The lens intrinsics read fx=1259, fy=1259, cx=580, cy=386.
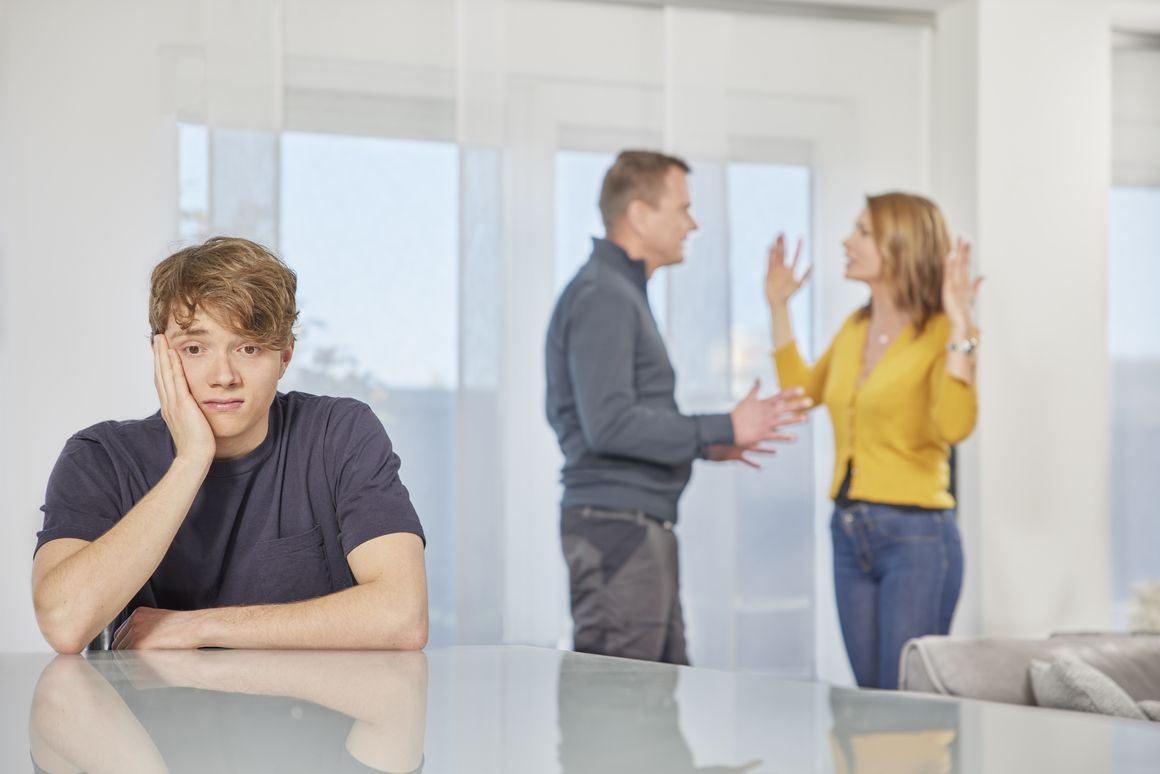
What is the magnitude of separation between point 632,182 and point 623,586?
3.21 ft

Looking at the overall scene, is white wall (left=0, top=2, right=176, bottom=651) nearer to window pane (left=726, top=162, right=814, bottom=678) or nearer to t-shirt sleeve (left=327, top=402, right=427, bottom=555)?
window pane (left=726, top=162, right=814, bottom=678)

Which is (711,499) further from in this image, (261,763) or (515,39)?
(261,763)

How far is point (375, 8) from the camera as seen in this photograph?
12.2ft

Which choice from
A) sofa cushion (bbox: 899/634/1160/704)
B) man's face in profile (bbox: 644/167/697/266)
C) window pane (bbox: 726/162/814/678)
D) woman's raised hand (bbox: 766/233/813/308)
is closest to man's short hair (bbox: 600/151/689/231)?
man's face in profile (bbox: 644/167/697/266)

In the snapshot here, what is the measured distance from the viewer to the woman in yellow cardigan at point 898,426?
9.59 ft

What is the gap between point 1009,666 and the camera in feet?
7.52

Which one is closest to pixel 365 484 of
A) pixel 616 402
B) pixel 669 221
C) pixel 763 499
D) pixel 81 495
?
pixel 81 495

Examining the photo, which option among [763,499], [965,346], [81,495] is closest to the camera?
[81,495]

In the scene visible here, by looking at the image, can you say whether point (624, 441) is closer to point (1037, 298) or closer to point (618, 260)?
point (618, 260)

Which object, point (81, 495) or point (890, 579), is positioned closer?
point (81, 495)

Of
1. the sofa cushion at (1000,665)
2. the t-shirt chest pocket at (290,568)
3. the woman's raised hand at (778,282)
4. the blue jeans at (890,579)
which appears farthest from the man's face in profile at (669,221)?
the t-shirt chest pocket at (290,568)

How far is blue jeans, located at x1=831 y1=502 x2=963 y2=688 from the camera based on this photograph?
2889 mm

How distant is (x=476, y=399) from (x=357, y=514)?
6.71ft

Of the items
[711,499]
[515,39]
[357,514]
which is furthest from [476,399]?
[357,514]
